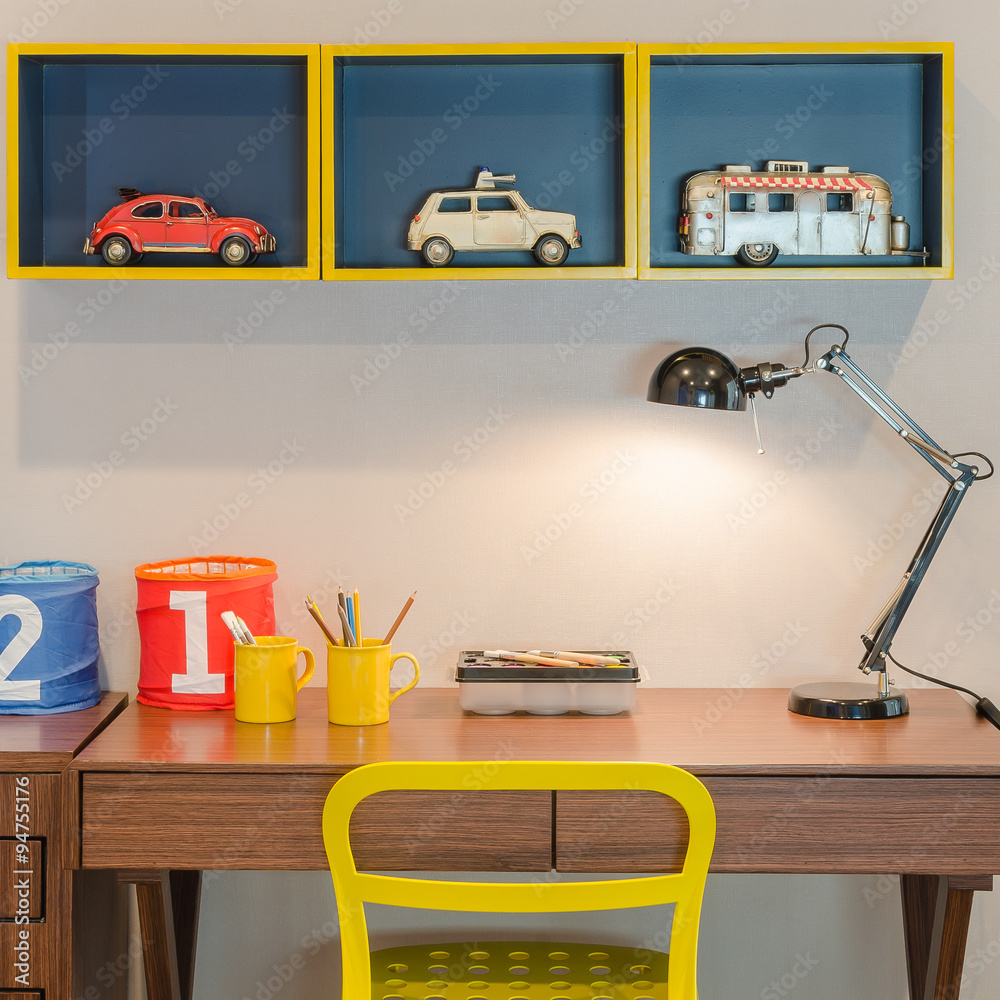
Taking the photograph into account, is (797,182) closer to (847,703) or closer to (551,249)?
(551,249)

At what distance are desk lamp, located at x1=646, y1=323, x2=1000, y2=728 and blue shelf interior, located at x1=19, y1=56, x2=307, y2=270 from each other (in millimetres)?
742

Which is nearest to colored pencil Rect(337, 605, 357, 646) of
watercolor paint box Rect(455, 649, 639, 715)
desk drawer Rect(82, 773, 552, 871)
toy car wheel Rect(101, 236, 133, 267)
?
watercolor paint box Rect(455, 649, 639, 715)

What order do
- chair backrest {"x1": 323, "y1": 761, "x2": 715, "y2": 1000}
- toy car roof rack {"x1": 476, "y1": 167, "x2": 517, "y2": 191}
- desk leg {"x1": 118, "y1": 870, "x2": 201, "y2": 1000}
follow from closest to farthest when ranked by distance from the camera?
chair backrest {"x1": 323, "y1": 761, "x2": 715, "y2": 1000}, desk leg {"x1": 118, "y1": 870, "x2": 201, "y2": 1000}, toy car roof rack {"x1": 476, "y1": 167, "x2": 517, "y2": 191}

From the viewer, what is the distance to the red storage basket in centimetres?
177

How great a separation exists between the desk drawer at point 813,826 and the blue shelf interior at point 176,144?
1.14m

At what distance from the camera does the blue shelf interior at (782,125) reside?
1.85 meters

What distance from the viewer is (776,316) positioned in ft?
6.36

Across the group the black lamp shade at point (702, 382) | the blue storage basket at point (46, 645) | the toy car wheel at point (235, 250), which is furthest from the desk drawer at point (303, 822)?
the toy car wheel at point (235, 250)

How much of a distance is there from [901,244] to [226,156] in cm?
124

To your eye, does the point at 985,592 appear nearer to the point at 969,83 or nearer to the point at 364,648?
the point at 969,83

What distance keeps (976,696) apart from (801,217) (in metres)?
0.91

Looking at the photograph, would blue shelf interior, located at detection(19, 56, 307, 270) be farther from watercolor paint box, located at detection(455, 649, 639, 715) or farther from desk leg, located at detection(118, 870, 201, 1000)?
desk leg, located at detection(118, 870, 201, 1000)

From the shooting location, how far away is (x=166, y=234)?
1805 millimetres

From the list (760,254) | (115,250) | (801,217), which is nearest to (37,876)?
(115,250)
